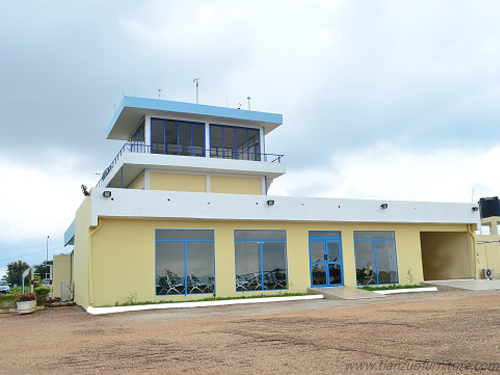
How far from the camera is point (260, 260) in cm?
2067

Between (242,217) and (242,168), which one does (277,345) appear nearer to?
(242,217)

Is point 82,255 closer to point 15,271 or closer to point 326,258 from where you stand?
point 326,258

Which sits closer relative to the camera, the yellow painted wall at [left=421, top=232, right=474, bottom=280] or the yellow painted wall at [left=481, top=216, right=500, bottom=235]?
the yellow painted wall at [left=421, top=232, right=474, bottom=280]

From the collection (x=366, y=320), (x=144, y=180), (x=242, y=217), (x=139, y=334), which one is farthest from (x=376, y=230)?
(x=139, y=334)

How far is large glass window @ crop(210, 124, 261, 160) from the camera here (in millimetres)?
25625

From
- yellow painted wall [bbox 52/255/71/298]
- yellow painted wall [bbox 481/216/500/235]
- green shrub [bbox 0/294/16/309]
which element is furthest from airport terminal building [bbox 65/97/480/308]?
yellow painted wall [bbox 481/216/500/235]

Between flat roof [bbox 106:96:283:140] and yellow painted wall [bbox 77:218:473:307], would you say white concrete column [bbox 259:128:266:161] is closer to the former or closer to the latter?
flat roof [bbox 106:96:283:140]

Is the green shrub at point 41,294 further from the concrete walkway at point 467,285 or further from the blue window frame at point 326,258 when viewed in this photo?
the concrete walkway at point 467,285

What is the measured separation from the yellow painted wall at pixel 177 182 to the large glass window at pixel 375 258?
7.91 m

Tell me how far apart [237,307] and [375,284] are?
8405 mm

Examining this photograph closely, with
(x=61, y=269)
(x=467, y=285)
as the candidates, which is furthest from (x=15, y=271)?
(x=467, y=285)

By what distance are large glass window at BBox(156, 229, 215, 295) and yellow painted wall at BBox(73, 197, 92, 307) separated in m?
2.60

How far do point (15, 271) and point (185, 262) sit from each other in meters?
74.3

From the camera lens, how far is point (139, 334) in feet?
35.8
